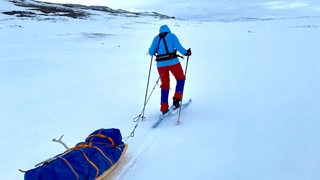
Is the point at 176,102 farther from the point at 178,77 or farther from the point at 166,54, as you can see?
the point at 166,54

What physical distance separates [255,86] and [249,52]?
7.22 m

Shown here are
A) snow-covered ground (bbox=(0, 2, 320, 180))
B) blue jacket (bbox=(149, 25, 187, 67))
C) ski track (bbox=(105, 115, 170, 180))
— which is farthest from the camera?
blue jacket (bbox=(149, 25, 187, 67))

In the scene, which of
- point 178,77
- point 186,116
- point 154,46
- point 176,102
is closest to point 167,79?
point 178,77

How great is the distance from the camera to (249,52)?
15742 millimetres

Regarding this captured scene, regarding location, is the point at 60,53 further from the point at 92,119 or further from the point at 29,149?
the point at 29,149

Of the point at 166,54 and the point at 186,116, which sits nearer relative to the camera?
the point at 166,54

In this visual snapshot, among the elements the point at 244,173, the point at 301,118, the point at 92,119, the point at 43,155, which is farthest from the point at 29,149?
the point at 301,118

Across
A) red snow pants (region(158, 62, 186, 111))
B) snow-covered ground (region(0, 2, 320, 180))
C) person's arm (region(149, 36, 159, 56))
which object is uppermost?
person's arm (region(149, 36, 159, 56))

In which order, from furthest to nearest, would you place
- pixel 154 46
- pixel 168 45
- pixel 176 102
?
1. pixel 176 102
2. pixel 154 46
3. pixel 168 45

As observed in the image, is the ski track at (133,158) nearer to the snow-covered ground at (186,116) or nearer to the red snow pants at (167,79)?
the snow-covered ground at (186,116)

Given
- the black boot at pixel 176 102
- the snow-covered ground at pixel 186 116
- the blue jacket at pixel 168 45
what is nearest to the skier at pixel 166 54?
the blue jacket at pixel 168 45

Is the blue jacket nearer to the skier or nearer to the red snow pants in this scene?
the skier

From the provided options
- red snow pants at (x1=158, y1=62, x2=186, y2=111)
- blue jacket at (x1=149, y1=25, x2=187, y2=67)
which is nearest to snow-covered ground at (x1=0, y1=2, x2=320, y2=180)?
red snow pants at (x1=158, y1=62, x2=186, y2=111)

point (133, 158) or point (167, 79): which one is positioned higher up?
point (167, 79)
